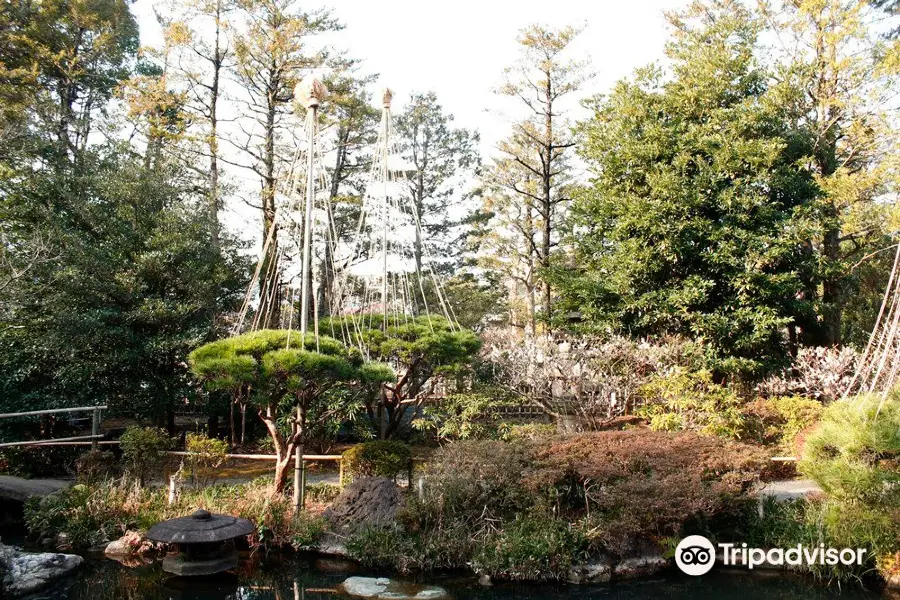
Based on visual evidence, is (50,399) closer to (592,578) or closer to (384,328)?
(384,328)

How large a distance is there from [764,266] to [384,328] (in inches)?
270

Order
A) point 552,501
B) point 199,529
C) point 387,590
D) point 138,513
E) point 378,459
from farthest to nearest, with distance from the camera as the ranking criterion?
point 378,459, point 138,513, point 552,501, point 199,529, point 387,590

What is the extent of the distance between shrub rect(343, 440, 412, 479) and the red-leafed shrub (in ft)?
5.82

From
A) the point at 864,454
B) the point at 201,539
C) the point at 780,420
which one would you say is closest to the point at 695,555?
the point at 864,454

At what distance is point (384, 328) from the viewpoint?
9570 mm

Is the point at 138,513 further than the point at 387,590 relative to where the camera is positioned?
Yes

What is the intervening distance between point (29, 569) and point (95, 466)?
8.33ft

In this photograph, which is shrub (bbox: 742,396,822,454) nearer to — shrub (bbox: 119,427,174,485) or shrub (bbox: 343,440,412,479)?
shrub (bbox: 343,440,412,479)

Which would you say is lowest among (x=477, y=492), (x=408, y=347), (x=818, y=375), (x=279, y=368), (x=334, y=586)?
(x=334, y=586)

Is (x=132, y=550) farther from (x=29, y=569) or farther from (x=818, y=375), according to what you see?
(x=818, y=375)

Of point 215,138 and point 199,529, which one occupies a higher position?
point 215,138

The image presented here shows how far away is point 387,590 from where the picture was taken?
5402mm

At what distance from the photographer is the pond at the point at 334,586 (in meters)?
5.51

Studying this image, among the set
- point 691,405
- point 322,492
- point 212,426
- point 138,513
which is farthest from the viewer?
point 212,426
